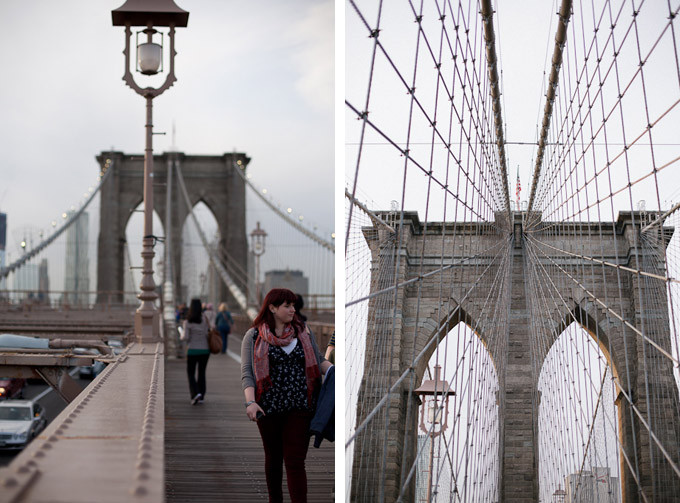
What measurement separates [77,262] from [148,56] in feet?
57.0

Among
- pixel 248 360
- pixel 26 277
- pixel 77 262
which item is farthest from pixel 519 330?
pixel 248 360

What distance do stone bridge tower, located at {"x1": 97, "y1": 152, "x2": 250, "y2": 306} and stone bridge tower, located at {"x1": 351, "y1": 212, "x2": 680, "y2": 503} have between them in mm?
14038

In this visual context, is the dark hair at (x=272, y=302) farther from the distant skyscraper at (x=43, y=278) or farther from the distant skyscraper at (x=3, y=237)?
the distant skyscraper at (x=3, y=237)

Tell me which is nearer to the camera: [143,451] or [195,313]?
[143,451]

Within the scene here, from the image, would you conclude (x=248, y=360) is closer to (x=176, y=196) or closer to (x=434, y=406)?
(x=434, y=406)

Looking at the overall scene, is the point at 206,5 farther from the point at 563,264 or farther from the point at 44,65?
the point at 563,264

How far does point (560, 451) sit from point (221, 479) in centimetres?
1048

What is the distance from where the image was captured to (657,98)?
1008 cm

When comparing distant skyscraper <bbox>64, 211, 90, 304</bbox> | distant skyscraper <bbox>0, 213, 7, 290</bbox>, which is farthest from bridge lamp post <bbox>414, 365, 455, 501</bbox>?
distant skyscraper <bbox>64, 211, 90, 304</bbox>

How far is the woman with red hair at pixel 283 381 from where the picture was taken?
209cm

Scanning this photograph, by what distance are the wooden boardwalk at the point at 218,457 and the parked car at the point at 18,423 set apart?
490 cm

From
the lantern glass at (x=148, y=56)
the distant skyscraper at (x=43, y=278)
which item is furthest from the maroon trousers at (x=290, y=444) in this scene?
the distant skyscraper at (x=43, y=278)

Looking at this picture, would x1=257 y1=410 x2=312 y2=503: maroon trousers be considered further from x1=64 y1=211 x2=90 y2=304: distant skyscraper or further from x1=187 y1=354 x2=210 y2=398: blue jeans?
x1=64 y1=211 x2=90 y2=304: distant skyscraper

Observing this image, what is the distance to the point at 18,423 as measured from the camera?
945 cm
